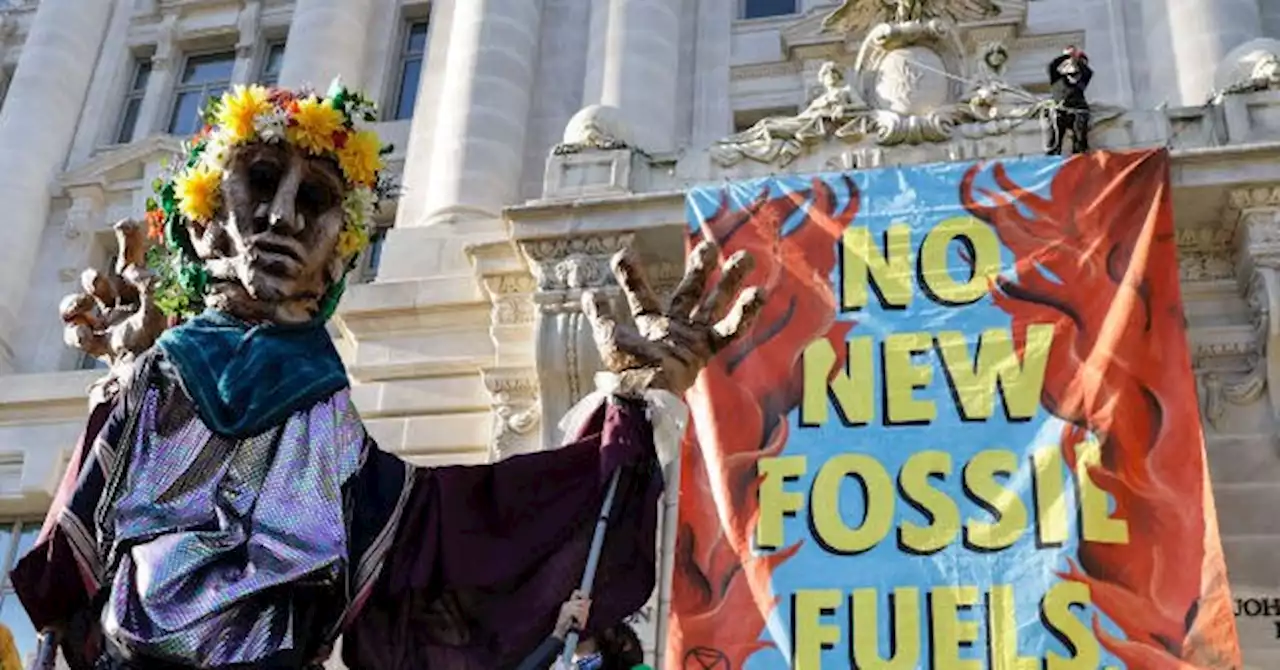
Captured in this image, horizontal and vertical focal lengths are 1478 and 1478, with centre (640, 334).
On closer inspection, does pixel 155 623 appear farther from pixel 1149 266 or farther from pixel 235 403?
pixel 1149 266

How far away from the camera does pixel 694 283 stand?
492cm

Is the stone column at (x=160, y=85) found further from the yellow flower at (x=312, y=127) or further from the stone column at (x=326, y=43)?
the yellow flower at (x=312, y=127)

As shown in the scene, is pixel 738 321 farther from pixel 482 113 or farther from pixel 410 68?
pixel 410 68

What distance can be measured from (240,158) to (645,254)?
25.8 ft

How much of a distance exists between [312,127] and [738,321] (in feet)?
5.84

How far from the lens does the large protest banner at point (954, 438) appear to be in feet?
33.7

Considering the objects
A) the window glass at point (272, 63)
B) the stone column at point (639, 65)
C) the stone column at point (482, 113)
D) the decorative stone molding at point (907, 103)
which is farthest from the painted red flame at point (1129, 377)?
the window glass at point (272, 63)

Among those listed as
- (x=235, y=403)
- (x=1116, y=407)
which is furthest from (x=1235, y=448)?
(x=235, y=403)

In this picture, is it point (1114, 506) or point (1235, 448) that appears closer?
point (1114, 506)

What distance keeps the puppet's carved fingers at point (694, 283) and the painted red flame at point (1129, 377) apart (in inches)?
248

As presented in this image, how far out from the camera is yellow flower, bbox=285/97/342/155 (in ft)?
17.6

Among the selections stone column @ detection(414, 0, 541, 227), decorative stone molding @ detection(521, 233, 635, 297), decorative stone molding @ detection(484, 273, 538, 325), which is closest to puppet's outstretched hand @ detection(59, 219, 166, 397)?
decorative stone molding @ detection(521, 233, 635, 297)

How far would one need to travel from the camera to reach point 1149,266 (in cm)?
1136

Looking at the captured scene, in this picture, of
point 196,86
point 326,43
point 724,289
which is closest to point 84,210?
point 196,86
